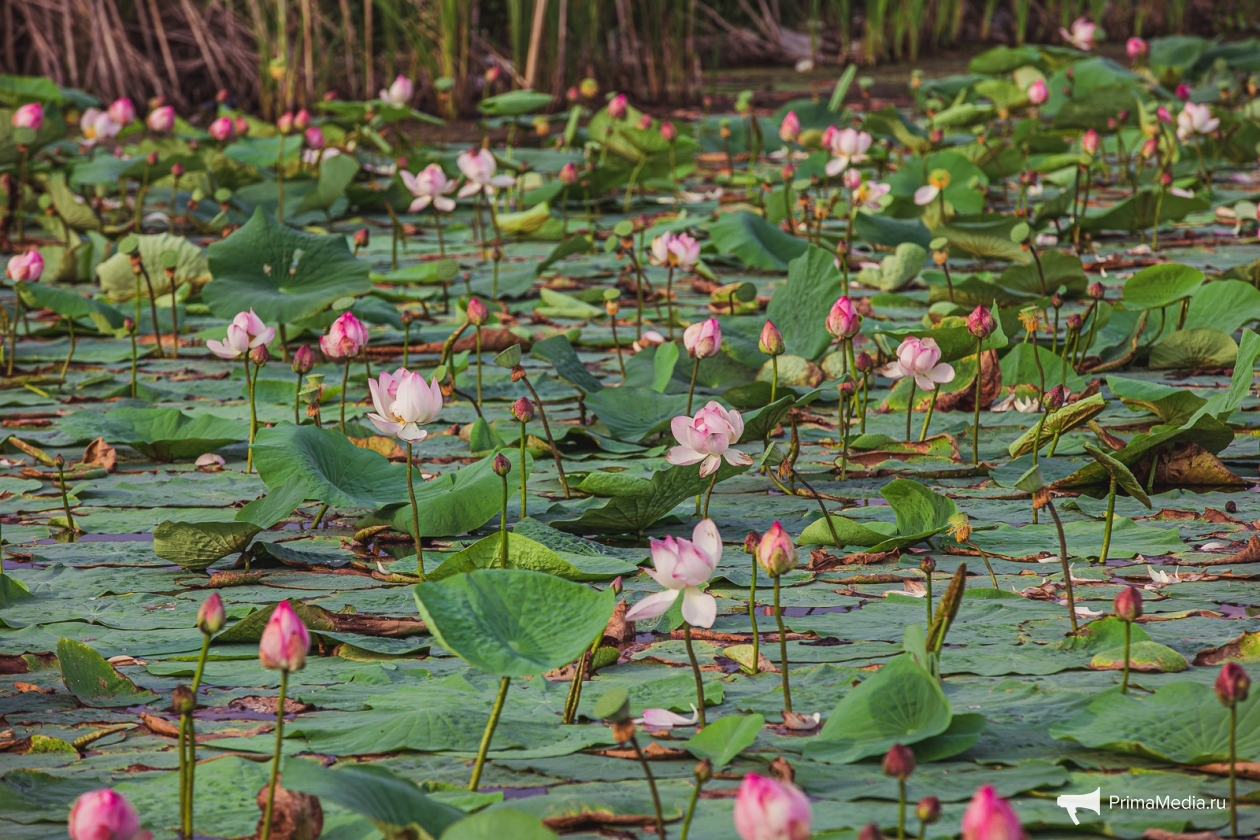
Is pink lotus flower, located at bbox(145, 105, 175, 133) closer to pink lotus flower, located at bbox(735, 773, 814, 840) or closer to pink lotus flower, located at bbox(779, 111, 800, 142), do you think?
pink lotus flower, located at bbox(779, 111, 800, 142)

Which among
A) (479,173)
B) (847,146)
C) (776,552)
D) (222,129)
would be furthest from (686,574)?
(222,129)

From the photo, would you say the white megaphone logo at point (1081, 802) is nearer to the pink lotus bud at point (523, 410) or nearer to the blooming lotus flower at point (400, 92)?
the pink lotus bud at point (523, 410)

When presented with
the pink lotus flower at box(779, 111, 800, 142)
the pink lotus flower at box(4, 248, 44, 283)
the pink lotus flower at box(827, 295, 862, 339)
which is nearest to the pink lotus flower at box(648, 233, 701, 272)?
the pink lotus flower at box(827, 295, 862, 339)

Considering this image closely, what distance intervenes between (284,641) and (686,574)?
1.42 feet

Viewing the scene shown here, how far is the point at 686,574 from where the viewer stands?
56.9 inches

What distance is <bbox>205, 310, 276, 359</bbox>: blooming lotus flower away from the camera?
2.54 m

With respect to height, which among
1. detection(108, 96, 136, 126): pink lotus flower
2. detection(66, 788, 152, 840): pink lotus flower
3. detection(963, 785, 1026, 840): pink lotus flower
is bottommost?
detection(108, 96, 136, 126): pink lotus flower

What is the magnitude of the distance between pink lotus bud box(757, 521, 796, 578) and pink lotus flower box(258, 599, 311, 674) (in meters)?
0.47

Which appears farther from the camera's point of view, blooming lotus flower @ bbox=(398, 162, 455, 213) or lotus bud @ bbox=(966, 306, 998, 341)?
blooming lotus flower @ bbox=(398, 162, 455, 213)

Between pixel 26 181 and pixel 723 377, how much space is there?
342cm

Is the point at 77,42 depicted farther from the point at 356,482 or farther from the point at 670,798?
the point at 670,798

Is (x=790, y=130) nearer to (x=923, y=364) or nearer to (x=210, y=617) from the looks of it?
(x=923, y=364)

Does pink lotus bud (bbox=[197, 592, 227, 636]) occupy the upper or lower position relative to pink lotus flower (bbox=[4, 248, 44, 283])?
upper

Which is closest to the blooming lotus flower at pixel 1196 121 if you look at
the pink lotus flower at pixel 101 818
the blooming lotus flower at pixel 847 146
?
the blooming lotus flower at pixel 847 146
